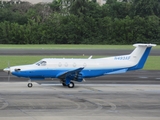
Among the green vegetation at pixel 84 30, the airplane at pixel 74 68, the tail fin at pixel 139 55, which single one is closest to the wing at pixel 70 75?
the airplane at pixel 74 68

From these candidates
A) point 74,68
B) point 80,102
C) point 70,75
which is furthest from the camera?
point 74,68

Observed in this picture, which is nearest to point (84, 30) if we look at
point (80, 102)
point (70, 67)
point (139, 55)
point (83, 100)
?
point (139, 55)

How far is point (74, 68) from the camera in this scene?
96.8 feet

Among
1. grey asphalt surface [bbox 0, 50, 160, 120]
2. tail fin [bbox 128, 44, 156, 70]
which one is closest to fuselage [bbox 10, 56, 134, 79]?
tail fin [bbox 128, 44, 156, 70]

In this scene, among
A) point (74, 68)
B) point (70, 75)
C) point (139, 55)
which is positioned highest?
point (139, 55)

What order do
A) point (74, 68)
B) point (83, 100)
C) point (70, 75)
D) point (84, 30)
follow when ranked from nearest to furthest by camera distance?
point (83, 100) < point (70, 75) < point (74, 68) < point (84, 30)

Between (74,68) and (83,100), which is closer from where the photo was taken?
(83,100)

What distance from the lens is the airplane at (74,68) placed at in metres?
28.7

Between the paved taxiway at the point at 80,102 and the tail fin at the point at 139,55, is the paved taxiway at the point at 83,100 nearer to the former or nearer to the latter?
the paved taxiway at the point at 80,102

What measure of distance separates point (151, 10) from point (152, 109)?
263ft

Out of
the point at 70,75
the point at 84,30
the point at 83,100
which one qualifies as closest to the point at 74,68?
the point at 70,75

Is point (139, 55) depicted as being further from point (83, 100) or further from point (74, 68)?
point (83, 100)

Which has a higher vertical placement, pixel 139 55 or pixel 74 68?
pixel 139 55

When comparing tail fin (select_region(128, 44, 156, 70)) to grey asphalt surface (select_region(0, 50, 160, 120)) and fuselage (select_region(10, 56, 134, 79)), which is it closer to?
fuselage (select_region(10, 56, 134, 79))
